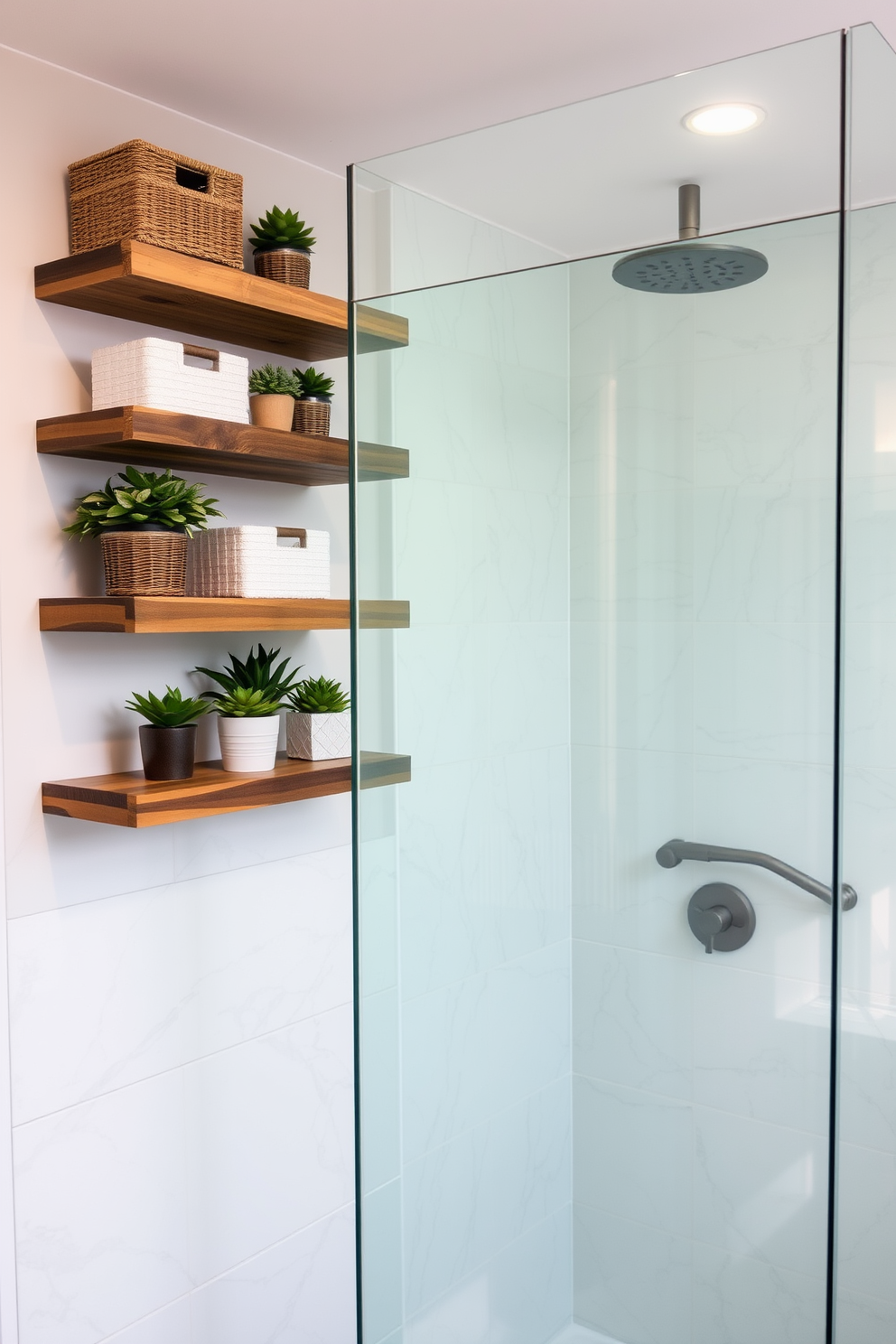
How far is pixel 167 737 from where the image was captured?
152 cm

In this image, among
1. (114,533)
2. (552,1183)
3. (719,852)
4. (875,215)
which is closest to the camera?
(875,215)

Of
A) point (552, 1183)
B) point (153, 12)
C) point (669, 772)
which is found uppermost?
point (153, 12)

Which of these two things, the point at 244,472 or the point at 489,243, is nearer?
the point at 489,243

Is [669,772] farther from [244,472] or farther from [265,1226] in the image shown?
[265,1226]

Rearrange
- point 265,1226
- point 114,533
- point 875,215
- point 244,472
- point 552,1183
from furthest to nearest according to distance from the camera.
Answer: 1. point 265,1226
2. point 244,472
3. point 114,533
4. point 552,1183
5. point 875,215

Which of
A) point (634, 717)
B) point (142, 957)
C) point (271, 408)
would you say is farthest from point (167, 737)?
point (634, 717)

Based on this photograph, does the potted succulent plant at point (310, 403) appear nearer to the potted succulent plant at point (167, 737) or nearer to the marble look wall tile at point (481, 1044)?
the potted succulent plant at point (167, 737)

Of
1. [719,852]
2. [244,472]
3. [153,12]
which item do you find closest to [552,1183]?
[719,852]

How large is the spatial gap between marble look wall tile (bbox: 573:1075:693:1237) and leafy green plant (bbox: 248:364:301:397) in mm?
1037

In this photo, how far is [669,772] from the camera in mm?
1237

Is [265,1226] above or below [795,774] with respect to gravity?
below

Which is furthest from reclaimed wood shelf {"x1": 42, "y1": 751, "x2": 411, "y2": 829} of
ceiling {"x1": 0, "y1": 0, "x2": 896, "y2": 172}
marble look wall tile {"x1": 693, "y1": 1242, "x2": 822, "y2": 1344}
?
ceiling {"x1": 0, "y1": 0, "x2": 896, "y2": 172}

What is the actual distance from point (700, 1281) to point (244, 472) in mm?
1227

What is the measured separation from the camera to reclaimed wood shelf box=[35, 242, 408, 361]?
4.60 ft
